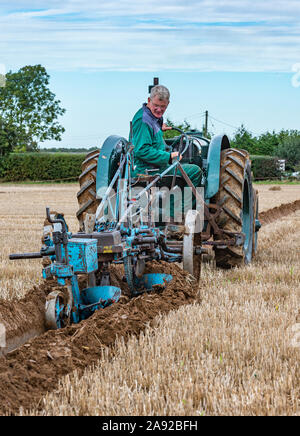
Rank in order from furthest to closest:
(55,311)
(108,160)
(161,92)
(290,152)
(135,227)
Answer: (290,152), (108,160), (161,92), (135,227), (55,311)

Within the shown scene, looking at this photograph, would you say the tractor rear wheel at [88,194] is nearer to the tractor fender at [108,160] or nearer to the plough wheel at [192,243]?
the tractor fender at [108,160]

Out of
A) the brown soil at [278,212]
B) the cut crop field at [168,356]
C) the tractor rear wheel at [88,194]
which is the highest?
the tractor rear wheel at [88,194]

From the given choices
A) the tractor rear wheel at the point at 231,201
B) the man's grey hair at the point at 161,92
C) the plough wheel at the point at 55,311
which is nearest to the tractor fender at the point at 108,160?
the man's grey hair at the point at 161,92

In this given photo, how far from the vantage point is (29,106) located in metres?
51.4

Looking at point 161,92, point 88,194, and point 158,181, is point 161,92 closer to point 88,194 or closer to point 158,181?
point 158,181

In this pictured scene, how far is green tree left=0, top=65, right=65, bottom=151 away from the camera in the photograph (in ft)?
156

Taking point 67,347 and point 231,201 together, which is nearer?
point 67,347

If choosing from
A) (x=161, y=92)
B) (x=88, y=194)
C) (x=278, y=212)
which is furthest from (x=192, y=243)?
(x=278, y=212)

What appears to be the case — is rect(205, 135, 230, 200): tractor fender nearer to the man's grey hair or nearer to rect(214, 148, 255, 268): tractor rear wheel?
rect(214, 148, 255, 268): tractor rear wheel

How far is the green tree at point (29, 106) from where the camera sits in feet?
156

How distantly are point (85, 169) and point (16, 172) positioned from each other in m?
32.3

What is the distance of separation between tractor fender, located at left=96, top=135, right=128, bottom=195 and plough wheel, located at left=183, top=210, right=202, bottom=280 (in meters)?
0.92

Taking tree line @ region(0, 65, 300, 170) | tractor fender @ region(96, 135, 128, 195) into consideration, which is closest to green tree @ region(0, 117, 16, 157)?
tree line @ region(0, 65, 300, 170)

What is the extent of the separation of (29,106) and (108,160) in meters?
47.8
